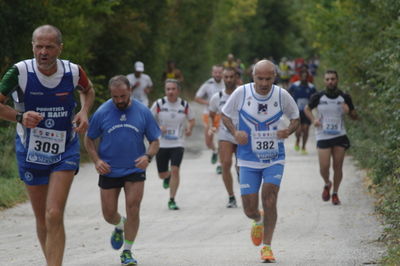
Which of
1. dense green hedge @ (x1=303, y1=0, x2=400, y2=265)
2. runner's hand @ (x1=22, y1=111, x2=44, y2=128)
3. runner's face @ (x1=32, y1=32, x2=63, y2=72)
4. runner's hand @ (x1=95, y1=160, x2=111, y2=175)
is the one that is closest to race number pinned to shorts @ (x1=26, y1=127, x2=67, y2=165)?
runner's hand @ (x1=22, y1=111, x2=44, y2=128)

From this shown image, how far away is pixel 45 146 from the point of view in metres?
8.35

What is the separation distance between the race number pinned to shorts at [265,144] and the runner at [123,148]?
1.04 meters

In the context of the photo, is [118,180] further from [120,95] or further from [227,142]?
[227,142]

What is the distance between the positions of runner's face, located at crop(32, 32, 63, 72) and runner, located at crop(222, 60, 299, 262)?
267 centimetres

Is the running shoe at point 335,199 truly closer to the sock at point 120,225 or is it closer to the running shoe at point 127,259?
the sock at point 120,225

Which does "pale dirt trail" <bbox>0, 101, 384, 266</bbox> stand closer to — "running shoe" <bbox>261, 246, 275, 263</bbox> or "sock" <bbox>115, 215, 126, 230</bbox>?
"running shoe" <bbox>261, 246, 275, 263</bbox>

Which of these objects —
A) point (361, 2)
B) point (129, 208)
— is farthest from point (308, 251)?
point (361, 2)

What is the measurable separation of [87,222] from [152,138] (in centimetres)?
426

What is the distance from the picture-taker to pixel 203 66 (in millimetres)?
49000

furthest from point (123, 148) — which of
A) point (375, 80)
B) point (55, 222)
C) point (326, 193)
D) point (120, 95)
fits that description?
point (326, 193)

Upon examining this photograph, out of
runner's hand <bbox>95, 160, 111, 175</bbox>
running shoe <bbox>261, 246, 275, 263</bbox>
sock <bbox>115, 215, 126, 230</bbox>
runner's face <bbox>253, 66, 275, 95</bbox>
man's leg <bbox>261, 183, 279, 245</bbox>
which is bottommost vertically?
running shoe <bbox>261, 246, 275, 263</bbox>

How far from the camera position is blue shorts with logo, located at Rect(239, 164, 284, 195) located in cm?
1027

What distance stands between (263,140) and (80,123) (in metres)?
2.64

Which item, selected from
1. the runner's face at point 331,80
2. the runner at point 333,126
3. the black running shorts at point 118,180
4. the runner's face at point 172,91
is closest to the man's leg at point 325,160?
the runner at point 333,126
